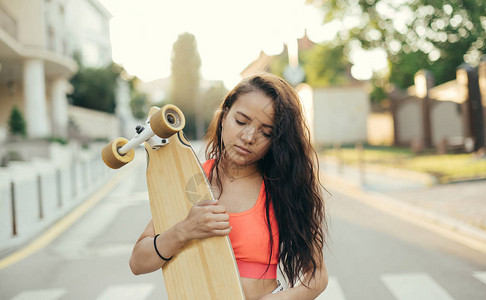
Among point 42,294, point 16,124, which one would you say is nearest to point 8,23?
point 16,124

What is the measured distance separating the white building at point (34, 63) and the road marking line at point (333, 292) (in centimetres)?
1722

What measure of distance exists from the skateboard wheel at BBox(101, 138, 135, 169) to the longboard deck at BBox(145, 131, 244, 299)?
3.8 inches

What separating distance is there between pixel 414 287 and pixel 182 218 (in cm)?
351

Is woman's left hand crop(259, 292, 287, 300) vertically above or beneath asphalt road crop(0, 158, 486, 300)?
above

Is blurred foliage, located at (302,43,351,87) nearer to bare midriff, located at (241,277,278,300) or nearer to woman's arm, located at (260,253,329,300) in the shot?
woman's arm, located at (260,253,329,300)

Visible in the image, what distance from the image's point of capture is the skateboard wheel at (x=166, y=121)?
4.48 ft

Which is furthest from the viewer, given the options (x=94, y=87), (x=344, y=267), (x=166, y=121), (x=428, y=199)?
(x=94, y=87)

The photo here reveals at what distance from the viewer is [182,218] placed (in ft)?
5.10

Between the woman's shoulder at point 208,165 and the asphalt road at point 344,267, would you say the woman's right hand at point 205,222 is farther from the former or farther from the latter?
the asphalt road at point 344,267

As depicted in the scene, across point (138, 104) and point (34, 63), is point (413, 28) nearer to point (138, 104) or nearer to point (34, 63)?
point (34, 63)

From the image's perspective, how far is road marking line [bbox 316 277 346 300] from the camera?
4.10 metres

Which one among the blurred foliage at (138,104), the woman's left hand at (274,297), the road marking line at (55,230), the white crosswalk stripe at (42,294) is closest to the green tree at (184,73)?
the blurred foliage at (138,104)

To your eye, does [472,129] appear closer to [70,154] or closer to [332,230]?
[332,230]

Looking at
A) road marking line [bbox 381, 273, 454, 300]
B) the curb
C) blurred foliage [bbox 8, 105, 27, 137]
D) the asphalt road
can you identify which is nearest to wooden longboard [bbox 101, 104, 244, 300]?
the asphalt road
